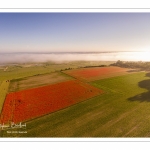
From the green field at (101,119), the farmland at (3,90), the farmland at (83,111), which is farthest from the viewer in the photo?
the farmland at (3,90)

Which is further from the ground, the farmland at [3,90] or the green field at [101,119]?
the farmland at [3,90]

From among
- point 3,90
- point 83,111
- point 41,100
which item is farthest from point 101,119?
point 3,90

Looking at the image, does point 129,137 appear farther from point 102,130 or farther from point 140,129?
point 102,130

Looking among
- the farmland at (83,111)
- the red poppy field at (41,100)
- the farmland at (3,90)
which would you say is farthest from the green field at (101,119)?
the farmland at (3,90)

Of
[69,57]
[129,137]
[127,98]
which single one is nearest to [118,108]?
[127,98]

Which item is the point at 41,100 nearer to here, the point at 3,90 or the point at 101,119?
the point at 3,90

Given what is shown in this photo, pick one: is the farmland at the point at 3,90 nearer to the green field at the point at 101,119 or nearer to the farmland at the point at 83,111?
the farmland at the point at 83,111
